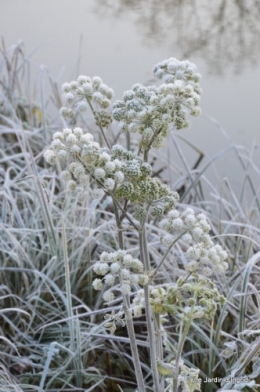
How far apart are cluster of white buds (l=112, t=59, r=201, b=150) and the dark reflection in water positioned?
1.95 metres

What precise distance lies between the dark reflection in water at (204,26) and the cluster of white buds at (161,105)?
1.95 metres

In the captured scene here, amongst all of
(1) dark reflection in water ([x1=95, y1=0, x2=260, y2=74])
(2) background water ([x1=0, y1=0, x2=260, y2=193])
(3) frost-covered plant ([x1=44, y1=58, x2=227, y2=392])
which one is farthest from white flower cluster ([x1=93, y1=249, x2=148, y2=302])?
(1) dark reflection in water ([x1=95, y1=0, x2=260, y2=74])

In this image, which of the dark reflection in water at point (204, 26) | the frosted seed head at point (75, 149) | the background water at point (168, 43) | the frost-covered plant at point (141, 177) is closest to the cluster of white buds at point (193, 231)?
the frost-covered plant at point (141, 177)

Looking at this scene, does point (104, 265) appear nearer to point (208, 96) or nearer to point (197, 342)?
point (197, 342)

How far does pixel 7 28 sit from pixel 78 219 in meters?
1.86

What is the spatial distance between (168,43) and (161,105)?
7.83 feet

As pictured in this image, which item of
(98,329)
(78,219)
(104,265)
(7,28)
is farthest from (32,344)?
(7,28)

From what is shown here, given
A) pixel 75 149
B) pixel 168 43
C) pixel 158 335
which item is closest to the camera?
pixel 75 149

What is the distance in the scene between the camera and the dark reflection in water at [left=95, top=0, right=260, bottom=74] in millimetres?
2703

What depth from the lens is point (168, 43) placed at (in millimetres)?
2848

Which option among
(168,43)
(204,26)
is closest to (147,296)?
(168,43)

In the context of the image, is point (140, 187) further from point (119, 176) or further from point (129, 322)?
point (129, 322)

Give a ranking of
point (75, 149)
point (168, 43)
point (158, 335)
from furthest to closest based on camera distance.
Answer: point (168, 43), point (158, 335), point (75, 149)

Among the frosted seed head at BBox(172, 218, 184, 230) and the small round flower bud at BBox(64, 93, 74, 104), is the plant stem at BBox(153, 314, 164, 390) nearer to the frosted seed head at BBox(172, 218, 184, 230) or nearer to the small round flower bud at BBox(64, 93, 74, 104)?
the frosted seed head at BBox(172, 218, 184, 230)
